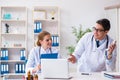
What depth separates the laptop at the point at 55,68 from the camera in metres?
2.79

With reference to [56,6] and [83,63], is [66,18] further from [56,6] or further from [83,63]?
[83,63]

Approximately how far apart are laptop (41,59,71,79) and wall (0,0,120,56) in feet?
14.3

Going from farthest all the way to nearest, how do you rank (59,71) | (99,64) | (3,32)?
(3,32) < (99,64) < (59,71)

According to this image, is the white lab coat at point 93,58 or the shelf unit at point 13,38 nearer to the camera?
the white lab coat at point 93,58

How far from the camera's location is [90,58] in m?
3.54

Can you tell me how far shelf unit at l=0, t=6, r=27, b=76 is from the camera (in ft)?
22.8

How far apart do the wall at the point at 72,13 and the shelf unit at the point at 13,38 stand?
187mm

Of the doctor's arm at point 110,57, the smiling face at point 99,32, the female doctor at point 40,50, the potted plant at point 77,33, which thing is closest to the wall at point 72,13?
the potted plant at point 77,33

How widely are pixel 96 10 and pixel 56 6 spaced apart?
1.10 meters

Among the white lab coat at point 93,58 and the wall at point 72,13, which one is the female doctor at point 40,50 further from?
the wall at point 72,13

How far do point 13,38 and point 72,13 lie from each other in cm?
172

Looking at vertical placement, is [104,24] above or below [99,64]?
above

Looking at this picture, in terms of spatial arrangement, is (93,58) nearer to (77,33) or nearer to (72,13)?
(77,33)

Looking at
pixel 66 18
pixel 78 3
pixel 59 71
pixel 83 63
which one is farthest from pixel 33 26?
pixel 59 71
